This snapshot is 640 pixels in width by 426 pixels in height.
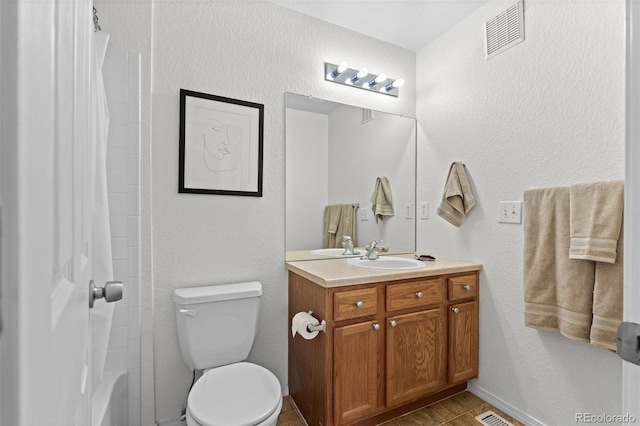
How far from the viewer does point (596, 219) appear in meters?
1.37

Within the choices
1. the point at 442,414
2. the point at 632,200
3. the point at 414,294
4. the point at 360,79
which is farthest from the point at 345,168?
the point at 632,200

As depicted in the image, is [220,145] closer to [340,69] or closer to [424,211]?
[340,69]

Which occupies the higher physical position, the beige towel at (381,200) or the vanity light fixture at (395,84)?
the vanity light fixture at (395,84)

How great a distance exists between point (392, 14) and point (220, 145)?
1.47m

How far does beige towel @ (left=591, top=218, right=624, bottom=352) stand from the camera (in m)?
1.30

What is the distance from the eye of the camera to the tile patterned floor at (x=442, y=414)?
5.68 ft

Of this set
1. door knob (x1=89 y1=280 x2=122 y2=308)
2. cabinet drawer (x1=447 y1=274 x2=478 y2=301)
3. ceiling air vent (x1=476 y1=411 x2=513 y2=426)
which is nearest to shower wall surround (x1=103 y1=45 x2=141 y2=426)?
door knob (x1=89 y1=280 x2=122 y2=308)

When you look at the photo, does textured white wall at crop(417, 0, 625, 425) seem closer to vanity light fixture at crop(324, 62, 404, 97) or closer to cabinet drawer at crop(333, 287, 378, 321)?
vanity light fixture at crop(324, 62, 404, 97)

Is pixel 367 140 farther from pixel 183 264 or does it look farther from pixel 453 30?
pixel 183 264

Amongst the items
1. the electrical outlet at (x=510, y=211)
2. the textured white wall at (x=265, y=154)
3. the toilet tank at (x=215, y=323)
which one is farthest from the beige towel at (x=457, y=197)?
the toilet tank at (x=215, y=323)

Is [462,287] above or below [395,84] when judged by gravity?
below

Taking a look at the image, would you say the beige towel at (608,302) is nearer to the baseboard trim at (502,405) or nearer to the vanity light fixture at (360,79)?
the baseboard trim at (502,405)

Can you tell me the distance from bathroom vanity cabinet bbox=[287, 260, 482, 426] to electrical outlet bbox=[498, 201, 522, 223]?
14.3 inches

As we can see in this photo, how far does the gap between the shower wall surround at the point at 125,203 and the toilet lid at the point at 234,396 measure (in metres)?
0.47
